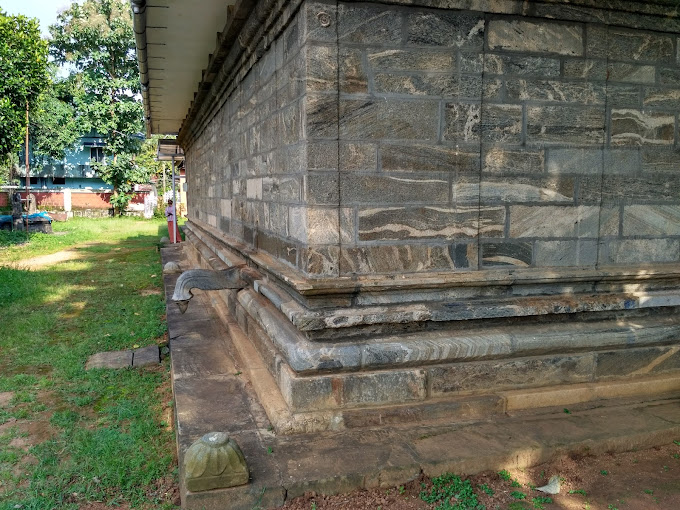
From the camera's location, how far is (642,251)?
3.96m

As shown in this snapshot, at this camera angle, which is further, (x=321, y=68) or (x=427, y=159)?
(x=427, y=159)

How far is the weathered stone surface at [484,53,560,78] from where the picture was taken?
353 centimetres

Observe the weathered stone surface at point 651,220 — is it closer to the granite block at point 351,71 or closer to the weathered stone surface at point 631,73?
the weathered stone surface at point 631,73

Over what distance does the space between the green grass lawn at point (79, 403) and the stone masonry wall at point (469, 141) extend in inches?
61.2

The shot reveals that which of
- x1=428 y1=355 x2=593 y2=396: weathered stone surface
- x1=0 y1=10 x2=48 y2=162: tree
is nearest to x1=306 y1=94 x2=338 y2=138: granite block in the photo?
x1=428 y1=355 x2=593 y2=396: weathered stone surface

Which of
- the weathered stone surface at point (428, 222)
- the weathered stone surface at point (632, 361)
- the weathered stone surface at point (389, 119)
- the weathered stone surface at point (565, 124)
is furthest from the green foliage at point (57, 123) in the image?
the weathered stone surface at point (632, 361)

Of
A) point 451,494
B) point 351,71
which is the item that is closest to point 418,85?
point 351,71

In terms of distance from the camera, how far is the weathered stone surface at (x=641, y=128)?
3.82 metres

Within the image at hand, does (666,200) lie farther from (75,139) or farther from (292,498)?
(75,139)

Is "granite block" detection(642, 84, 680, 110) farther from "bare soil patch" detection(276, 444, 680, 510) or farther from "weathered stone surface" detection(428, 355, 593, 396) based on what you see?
"bare soil patch" detection(276, 444, 680, 510)

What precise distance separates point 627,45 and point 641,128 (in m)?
0.55

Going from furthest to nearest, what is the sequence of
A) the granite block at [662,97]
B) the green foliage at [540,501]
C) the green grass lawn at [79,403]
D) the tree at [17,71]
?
the tree at [17,71]
the granite block at [662,97]
the green grass lawn at [79,403]
the green foliage at [540,501]

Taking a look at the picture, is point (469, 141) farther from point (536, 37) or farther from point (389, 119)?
point (536, 37)

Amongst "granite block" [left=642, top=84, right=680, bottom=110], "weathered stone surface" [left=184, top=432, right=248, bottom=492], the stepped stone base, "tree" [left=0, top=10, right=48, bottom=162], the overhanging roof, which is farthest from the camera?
"tree" [left=0, top=10, right=48, bottom=162]
